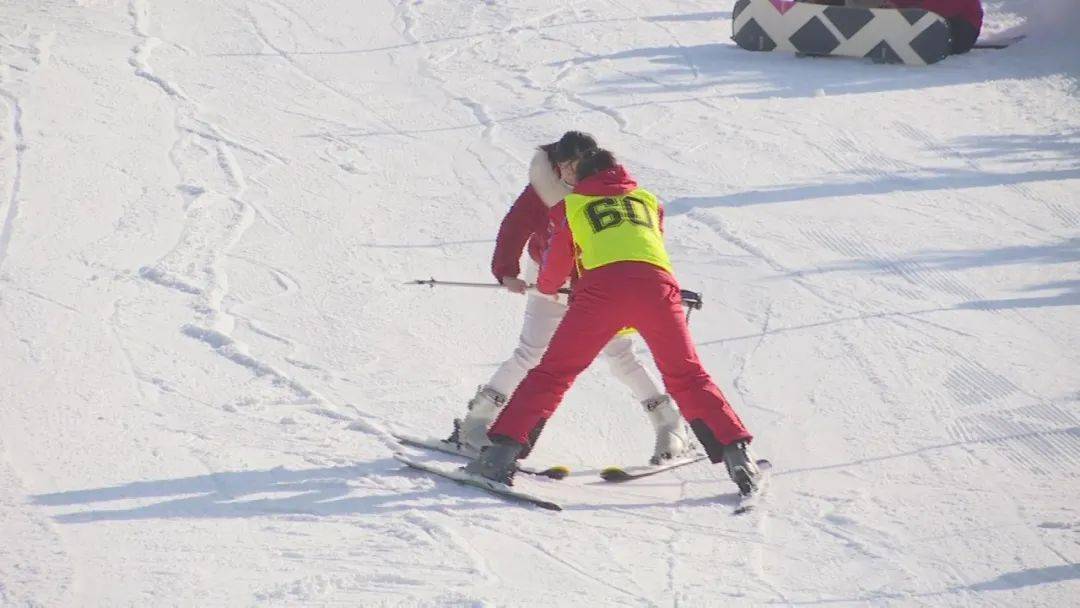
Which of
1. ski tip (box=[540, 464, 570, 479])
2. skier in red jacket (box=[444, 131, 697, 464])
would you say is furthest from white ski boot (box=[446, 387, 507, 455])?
ski tip (box=[540, 464, 570, 479])

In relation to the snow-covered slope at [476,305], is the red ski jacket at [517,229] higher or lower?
higher

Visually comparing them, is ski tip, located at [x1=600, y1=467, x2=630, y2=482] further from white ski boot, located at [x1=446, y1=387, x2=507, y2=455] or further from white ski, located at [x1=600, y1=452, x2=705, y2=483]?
white ski boot, located at [x1=446, y1=387, x2=507, y2=455]

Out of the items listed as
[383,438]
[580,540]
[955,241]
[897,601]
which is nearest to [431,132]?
[955,241]

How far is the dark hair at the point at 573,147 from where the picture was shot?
5852 millimetres

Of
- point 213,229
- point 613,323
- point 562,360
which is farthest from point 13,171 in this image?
point 613,323

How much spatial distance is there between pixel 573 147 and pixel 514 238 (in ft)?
1.64

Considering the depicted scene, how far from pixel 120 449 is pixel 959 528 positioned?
3.42 metres

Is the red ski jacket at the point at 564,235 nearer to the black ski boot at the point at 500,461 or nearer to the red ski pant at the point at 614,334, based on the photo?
the red ski pant at the point at 614,334

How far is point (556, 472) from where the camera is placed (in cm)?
612

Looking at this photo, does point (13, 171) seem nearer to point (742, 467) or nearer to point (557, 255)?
point (557, 255)

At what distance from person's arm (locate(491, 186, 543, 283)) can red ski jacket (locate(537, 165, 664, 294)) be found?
14cm

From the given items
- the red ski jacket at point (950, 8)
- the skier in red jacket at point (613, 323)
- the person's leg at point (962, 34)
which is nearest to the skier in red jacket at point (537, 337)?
the skier in red jacket at point (613, 323)

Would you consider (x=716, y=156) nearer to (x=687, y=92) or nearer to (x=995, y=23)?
(x=687, y=92)

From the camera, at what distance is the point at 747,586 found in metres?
4.98
